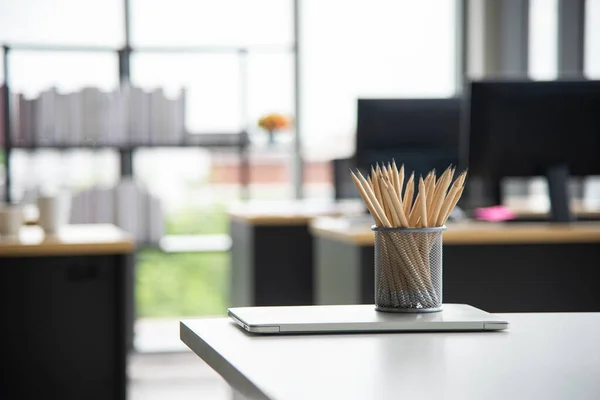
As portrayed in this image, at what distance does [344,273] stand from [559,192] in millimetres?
775

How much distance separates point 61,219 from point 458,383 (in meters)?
2.84

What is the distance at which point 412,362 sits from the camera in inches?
42.7

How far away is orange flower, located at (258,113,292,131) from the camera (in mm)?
5824

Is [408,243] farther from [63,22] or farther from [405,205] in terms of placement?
[63,22]

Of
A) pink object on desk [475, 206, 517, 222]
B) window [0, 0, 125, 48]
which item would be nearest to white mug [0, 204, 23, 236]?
pink object on desk [475, 206, 517, 222]

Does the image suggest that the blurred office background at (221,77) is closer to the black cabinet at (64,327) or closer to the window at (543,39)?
the window at (543,39)

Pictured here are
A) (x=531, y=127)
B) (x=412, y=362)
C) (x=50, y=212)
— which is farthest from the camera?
(x=50, y=212)

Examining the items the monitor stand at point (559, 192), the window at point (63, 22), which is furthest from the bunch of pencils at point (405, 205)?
the window at point (63, 22)

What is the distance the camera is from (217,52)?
19.0ft

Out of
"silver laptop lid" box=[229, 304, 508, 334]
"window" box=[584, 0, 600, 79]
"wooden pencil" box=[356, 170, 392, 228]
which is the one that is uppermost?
"window" box=[584, 0, 600, 79]

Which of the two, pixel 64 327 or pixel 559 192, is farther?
pixel 559 192

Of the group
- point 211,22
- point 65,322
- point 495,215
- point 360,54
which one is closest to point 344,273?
point 495,215

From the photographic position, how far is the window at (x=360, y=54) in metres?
6.32

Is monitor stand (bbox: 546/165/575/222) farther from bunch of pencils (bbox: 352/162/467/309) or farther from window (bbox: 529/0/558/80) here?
window (bbox: 529/0/558/80)
